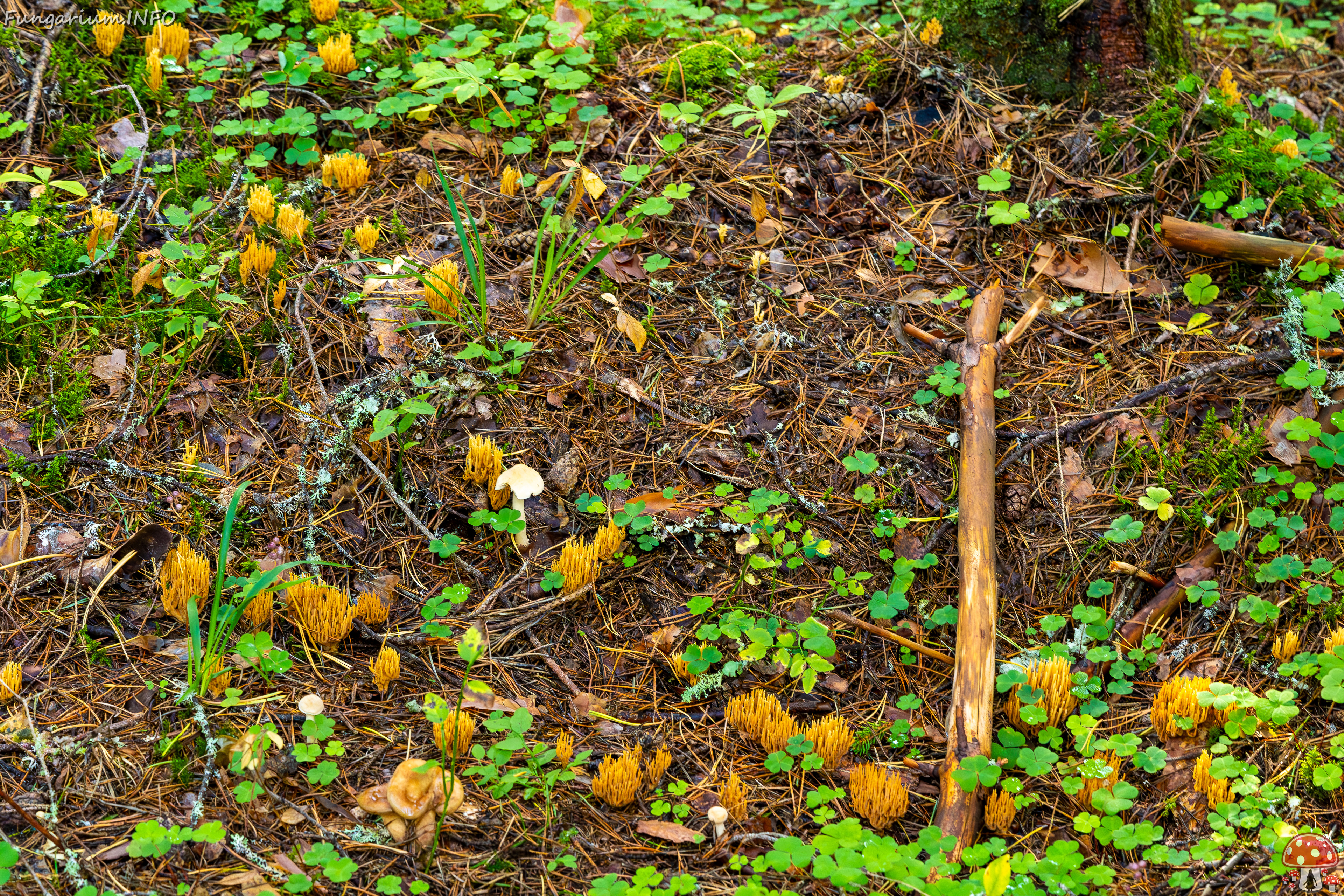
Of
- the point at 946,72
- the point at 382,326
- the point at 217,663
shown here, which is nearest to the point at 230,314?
the point at 382,326

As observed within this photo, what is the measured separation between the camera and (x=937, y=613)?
3.42 meters

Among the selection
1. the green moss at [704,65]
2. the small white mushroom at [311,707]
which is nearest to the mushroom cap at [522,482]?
the small white mushroom at [311,707]

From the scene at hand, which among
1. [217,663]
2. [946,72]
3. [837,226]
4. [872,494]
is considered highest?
[946,72]

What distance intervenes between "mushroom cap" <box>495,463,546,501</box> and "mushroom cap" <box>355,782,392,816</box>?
113 centimetres

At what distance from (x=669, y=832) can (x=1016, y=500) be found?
6.13 feet

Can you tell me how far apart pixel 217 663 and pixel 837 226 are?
3.22 m

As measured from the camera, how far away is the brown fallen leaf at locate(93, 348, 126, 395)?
3.74 metres

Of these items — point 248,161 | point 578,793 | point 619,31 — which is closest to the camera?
point 578,793

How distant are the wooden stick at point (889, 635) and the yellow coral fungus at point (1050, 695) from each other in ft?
0.85

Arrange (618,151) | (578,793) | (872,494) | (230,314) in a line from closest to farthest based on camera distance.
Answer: (578,793)
(872,494)
(230,314)
(618,151)

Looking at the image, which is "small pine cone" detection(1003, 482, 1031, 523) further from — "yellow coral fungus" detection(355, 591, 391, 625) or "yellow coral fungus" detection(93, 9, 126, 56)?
"yellow coral fungus" detection(93, 9, 126, 56)

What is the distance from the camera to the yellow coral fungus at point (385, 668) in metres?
3.13

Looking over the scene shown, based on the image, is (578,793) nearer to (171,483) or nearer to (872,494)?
(872,494)

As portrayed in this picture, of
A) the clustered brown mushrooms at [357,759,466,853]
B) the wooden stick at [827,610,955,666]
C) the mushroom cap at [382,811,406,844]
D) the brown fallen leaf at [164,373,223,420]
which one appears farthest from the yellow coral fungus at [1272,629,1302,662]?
the brown fallen leaf at [164,373,223,420]
